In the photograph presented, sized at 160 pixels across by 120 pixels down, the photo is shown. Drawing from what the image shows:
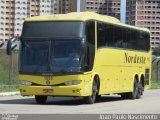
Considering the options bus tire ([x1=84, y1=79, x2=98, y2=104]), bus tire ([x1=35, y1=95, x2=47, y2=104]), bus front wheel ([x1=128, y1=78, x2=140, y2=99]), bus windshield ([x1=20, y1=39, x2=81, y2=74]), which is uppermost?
bus windshield ([x1=20, y1=39, x2=81, y2=74])

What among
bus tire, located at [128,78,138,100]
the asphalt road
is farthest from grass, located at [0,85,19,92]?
the asphalt road

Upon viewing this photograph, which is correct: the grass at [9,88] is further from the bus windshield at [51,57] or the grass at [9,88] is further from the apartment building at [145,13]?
the apartment building at [145,13]

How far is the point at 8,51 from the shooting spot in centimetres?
2036

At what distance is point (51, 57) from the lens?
786 inches

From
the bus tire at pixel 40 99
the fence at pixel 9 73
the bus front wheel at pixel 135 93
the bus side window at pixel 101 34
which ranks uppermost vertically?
the bus side window at pixel 101 34

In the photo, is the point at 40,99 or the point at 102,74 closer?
the point at 40,99

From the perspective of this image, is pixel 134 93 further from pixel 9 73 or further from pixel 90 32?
pixel 9 73

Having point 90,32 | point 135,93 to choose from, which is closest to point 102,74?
point 90,32

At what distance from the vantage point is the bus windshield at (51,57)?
19844 mm

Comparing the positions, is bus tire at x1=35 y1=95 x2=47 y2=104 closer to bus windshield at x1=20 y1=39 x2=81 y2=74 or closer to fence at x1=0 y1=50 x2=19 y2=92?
bus windshield at x1=20 y1=39 x2=81 y2=74

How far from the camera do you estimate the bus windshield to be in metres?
19.8

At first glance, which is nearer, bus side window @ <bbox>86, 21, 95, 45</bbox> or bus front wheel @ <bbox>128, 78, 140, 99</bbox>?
bus side window @ <bbox>86, 21, 95, 45</bbox>

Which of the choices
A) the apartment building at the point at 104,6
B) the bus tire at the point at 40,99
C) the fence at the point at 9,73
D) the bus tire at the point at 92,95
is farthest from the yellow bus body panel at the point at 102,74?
the apartment building at the point at 104,6

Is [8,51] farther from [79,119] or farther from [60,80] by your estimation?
[79,119]
